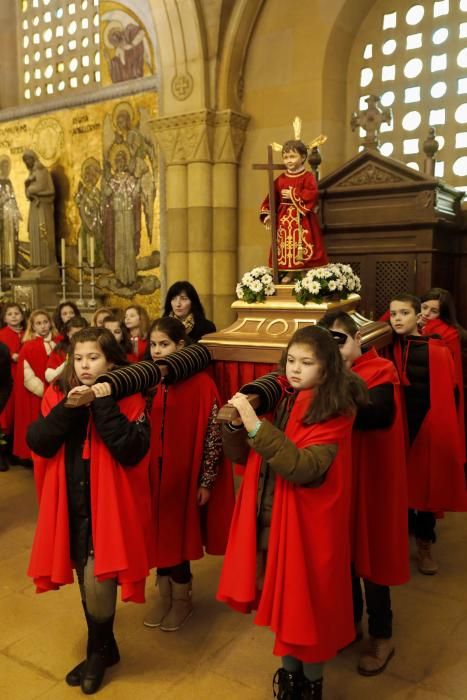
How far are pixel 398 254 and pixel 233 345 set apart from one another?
3.54m

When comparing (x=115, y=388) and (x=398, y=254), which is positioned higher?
(x=398, y=254)

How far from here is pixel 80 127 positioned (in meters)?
10.1

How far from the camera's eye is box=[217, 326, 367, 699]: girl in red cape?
224 cm

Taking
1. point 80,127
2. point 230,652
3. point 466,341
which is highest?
point 80,127

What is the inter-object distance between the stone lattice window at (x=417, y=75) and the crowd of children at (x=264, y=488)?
15.4ft

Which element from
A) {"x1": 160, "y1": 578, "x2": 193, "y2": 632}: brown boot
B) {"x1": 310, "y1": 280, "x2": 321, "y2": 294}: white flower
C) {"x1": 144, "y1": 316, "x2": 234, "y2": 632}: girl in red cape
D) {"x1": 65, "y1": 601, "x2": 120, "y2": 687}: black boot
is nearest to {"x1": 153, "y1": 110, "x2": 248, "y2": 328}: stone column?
{"x1": 310, "y1": 280, "x2": 321, "y2": 294}: white flower

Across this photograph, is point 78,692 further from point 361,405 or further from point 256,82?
point 256,82

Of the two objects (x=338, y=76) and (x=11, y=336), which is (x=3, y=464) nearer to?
(x=11, y=336)

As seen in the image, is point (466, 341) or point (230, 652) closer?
point (230, 652)

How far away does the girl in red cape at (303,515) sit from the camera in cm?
224

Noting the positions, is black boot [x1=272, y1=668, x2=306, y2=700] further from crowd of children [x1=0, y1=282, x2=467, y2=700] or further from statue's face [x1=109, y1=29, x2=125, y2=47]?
statue's face [x1=109, y1=29, x2=125, y2=47]

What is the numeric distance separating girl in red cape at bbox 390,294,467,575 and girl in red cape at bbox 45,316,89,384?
2.44 meters

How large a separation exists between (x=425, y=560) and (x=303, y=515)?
6.75 ft

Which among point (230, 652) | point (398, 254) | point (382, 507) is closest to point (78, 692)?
point (230, 652)
